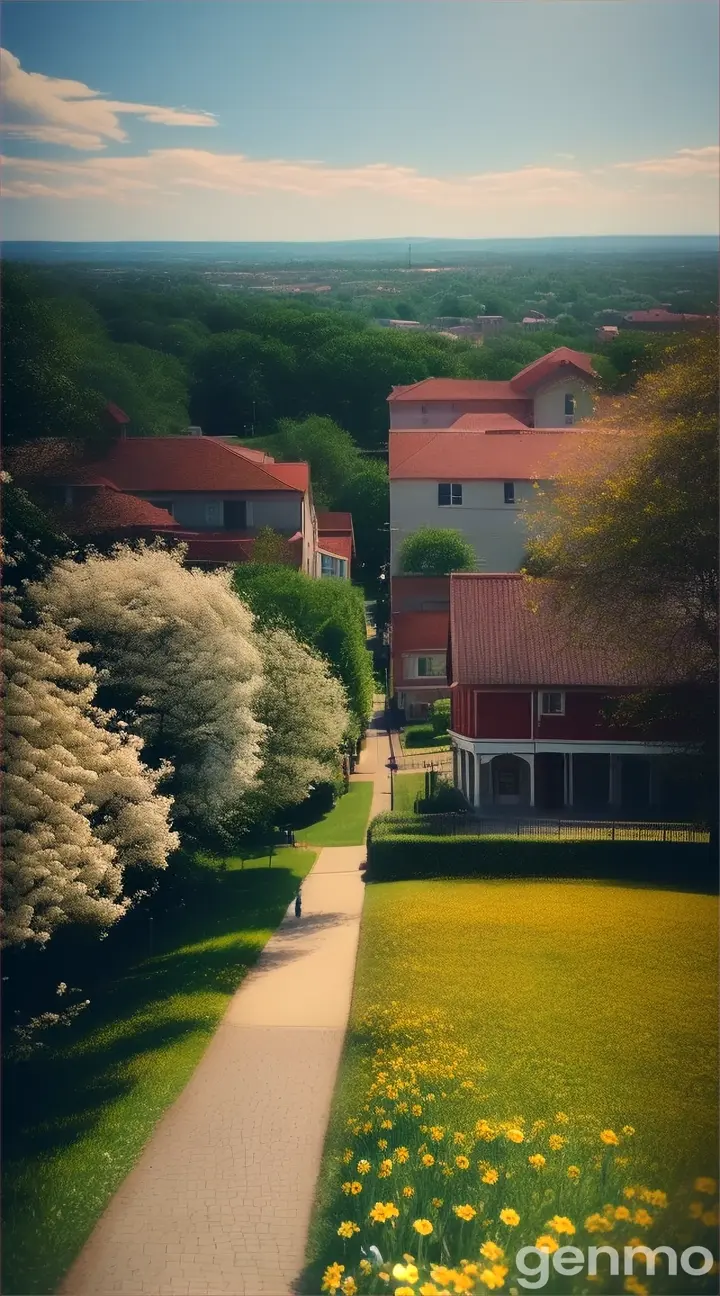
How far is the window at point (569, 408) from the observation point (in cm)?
888

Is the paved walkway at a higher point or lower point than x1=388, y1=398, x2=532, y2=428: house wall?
lower

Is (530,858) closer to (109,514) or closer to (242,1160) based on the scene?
(242,1160)

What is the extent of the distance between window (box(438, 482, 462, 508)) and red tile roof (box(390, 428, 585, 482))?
43 mm

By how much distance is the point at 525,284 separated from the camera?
27.9 feet

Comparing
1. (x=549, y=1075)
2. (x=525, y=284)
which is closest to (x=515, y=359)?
(x=525, y=284)

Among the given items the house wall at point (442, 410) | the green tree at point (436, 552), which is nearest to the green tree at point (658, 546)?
the house wall at point (442, 410)

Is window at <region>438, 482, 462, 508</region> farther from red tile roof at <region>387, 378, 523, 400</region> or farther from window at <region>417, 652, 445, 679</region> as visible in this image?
window at <region>417, 652, 445, 679</region>

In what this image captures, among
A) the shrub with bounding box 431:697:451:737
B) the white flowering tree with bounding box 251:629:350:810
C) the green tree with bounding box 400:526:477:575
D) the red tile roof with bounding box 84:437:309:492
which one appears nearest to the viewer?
the red tile roof with bounding box 84:437:309:492

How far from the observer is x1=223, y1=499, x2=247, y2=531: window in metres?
9.10

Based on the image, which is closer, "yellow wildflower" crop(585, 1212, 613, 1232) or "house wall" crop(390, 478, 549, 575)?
"yellow wildflower" crop(585, 1212, 613, 1232)

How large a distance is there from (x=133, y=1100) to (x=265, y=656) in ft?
12.8

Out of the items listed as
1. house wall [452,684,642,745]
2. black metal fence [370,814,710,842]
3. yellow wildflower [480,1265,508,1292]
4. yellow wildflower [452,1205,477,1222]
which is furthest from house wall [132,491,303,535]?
yellow wildflower [480,1265,508,1292]

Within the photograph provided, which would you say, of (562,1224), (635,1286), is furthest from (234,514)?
(635,1286)

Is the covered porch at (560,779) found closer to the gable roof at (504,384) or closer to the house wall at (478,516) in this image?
the house wall at (478,516)
